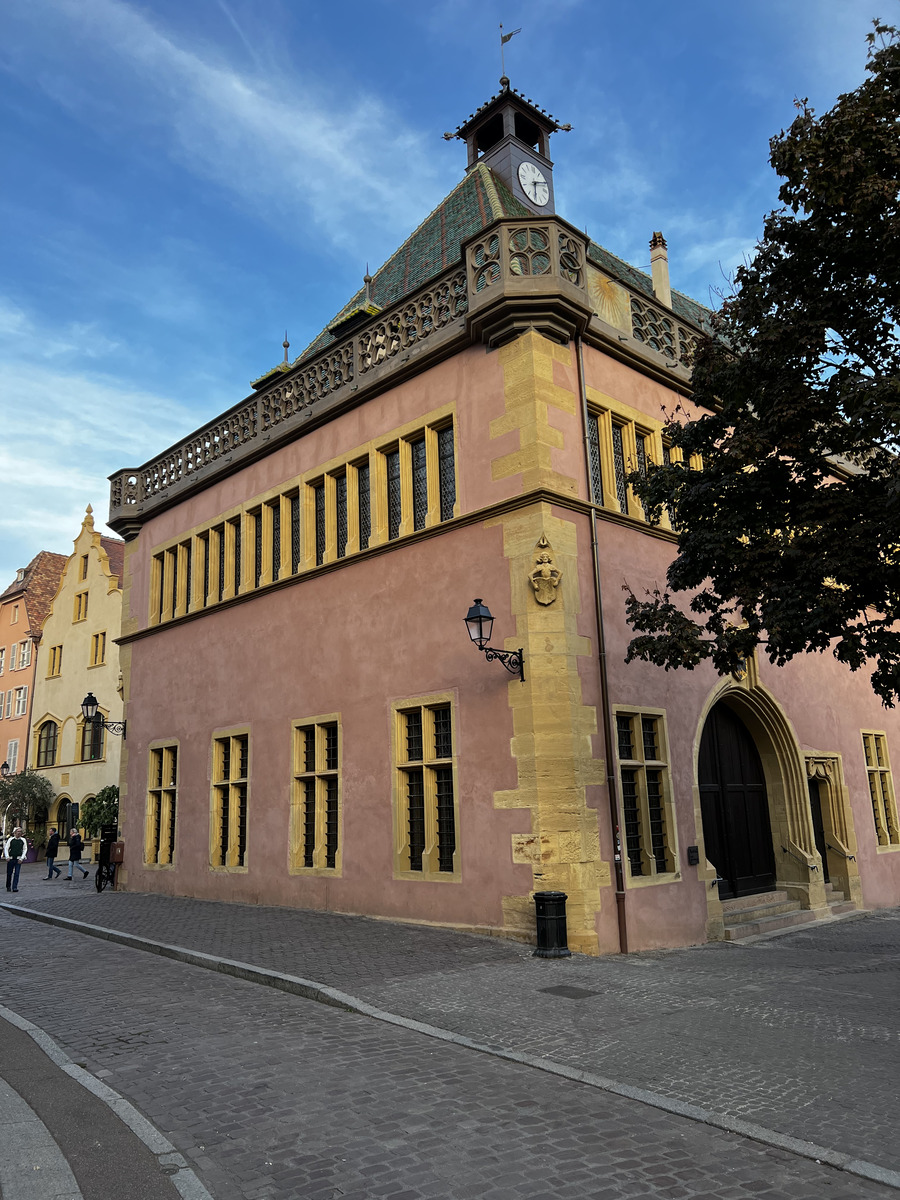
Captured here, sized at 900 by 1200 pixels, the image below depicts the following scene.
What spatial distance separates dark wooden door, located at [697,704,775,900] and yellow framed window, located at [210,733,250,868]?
8.34 metres

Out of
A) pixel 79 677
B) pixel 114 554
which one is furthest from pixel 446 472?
pixel 114 554

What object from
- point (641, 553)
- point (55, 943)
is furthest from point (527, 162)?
point (55, 943)

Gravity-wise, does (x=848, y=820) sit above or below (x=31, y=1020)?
above

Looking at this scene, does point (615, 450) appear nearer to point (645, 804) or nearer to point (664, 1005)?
point (645, 804)

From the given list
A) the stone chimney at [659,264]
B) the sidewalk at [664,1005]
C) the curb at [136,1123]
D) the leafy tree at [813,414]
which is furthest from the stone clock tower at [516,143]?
the curb at [136,1123]

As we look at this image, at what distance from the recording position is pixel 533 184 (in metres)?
21.1

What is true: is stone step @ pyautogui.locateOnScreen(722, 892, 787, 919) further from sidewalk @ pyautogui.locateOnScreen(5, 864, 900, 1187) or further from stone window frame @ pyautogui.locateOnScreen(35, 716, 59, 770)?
stone window frame @ pyautogui.locateOnScreen(35, 716, 59, 770)

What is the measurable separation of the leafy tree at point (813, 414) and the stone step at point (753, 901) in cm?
600

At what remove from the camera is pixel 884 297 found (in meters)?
8.62

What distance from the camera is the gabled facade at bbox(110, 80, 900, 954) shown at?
12.0 metres

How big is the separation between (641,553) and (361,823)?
607 cm

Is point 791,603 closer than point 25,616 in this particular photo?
Yes

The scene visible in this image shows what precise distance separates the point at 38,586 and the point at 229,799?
31041 mm

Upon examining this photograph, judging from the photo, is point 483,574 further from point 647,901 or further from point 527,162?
point 527,162
